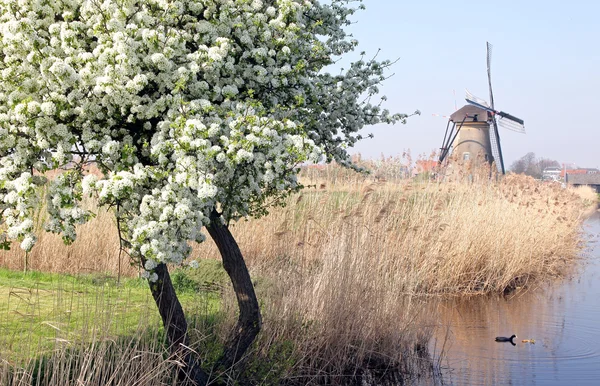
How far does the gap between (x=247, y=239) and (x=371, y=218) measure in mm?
2108

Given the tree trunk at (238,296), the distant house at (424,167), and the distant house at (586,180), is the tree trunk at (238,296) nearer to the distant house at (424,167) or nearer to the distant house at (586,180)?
the distant house at (424,167)

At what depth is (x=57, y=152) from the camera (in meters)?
4.68

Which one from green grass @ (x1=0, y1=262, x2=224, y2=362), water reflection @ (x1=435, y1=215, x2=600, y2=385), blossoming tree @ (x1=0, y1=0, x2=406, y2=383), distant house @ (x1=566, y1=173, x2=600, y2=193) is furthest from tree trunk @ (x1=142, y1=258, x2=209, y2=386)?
distant house @ (x1=566, y1=173, x2=600, y2=193)

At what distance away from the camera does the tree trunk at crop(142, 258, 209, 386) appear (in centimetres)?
578

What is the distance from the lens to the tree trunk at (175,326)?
19.0 feet

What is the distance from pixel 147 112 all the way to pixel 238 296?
2.16 m

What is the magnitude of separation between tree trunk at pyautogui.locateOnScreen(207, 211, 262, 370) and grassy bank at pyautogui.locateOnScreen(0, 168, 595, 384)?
0.29 m

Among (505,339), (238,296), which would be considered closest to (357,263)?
(238,296)

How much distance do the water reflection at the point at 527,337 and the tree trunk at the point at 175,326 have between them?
3648 millimetres

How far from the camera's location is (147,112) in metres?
4.89

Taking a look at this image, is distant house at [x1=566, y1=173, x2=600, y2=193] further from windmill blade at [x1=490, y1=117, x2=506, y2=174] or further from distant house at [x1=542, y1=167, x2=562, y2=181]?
windmill blade at [x1=490, y1=117, x2=506, y2=174]

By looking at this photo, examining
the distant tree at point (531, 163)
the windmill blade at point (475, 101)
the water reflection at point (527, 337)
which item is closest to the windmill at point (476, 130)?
the windmill blade at point (475, 101)

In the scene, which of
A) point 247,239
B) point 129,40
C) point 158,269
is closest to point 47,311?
point 158,269

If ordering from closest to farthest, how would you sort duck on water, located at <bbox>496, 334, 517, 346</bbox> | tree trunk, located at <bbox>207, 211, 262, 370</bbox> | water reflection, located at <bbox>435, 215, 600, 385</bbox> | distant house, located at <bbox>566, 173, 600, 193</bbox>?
tree trunk, located at <bbox>207, 211, 262, 370</bbox> → water reflection, located at <bbox>435, 215, 600, 385</bbox> → duck on water, located at <bbox>496, 334, 517, 346</bbox> → distant house, located at <bbox>566, 173, 600, 193</bbox>
